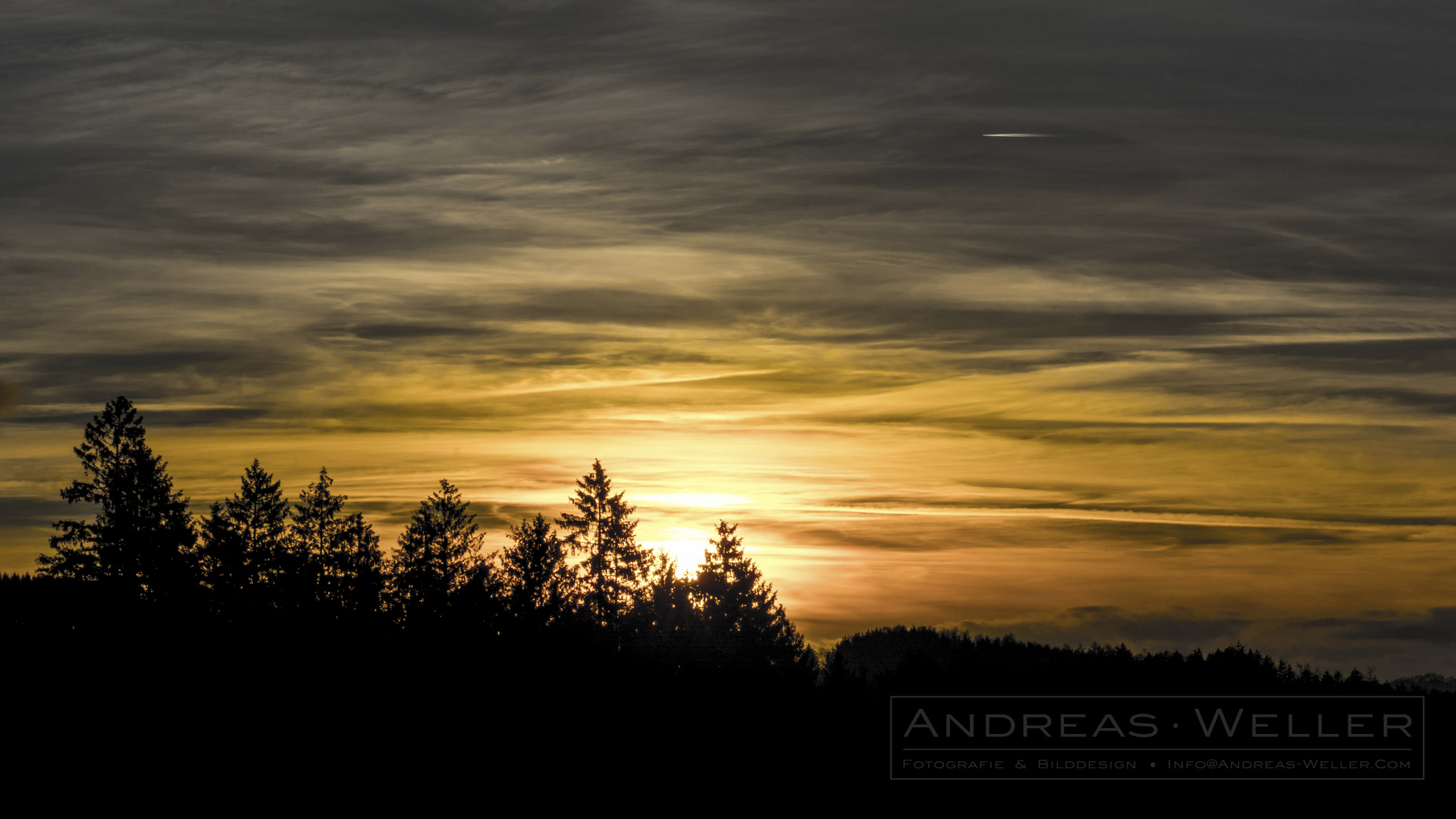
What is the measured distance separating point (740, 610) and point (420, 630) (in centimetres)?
4182

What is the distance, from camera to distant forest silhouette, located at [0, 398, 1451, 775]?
39.5 metres

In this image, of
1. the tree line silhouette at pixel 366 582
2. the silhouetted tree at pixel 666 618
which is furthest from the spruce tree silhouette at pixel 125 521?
the silhouetted tree at pixel 666 618

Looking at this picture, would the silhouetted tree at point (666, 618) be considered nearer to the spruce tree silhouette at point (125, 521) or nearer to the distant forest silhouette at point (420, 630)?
the distant forest silhouette at point (420, 630)

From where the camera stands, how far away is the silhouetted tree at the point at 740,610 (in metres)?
76.9

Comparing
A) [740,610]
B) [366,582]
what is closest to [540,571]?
[366,582]

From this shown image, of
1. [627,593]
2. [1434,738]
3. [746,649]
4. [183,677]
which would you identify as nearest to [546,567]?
[627,593]

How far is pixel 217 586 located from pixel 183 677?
43.7ft

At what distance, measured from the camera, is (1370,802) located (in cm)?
5347

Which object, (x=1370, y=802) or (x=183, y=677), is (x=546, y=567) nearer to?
(x=183, y=677)

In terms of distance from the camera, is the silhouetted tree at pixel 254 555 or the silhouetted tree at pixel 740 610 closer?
the silhouetted tree at pixel 254 555

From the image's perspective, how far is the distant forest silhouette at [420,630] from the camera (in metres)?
39.5

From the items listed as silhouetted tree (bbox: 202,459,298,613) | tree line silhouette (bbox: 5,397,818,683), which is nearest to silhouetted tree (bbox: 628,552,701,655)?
tree line silhouette (bbox: 5,397,818,683)

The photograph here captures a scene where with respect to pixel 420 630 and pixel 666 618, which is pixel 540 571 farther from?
pixel 666 618

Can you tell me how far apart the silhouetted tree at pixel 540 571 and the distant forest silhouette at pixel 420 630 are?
255 millimetres
